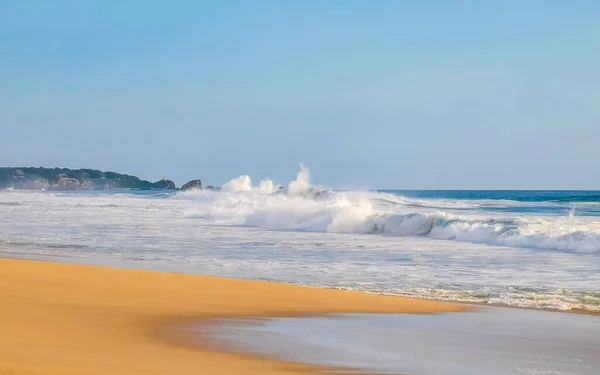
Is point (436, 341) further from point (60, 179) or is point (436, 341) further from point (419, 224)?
point (60, 179)

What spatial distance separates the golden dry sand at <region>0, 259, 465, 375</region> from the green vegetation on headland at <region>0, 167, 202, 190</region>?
475 ft

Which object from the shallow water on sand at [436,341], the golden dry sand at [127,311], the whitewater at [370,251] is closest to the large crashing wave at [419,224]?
the whitewater at [370,251]

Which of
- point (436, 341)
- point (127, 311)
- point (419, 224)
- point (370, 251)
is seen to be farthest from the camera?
point (419, 224)

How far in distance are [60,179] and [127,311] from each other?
154481mm

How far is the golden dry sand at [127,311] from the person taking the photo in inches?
203

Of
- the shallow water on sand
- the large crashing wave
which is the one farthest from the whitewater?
the shallow water on sand

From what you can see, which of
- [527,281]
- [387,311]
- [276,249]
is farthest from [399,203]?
[387,311]

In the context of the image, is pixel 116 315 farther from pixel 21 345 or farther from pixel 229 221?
pixel 229 221

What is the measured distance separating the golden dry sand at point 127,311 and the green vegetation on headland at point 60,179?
145m

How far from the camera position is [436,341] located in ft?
21.8

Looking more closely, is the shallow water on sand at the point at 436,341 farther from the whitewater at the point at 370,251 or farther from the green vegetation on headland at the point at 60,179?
the green vegetation on headland at the point at 60,179

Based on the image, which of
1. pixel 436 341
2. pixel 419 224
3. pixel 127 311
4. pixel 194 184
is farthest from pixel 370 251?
pixel 194 184

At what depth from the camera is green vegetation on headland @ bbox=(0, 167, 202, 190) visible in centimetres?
15138

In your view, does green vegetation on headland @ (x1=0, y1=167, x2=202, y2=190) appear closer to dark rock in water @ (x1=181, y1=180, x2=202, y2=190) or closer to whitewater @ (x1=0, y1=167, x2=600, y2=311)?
dark rock in water @ (x1=181, y1=180, x2=202, y2=190)
